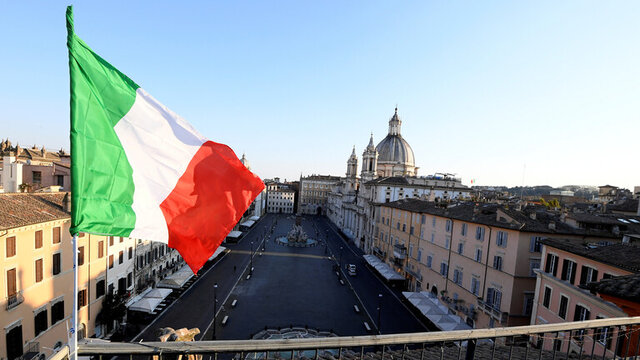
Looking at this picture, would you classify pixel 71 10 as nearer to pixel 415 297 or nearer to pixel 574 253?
pixel 574 253

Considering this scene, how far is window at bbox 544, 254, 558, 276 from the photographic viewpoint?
2042 cm

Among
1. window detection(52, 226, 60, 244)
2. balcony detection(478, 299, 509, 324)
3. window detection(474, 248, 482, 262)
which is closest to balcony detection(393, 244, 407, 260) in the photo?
window detection(474, 248, 482, 262)

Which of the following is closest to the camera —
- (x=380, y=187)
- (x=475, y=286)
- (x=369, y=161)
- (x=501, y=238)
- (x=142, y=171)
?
(x=142, y=171)

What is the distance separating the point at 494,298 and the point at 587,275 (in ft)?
36.2

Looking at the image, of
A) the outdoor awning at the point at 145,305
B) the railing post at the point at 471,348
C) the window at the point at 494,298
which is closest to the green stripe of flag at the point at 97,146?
the railing post at the point at 471,348

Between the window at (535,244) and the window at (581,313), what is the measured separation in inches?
349

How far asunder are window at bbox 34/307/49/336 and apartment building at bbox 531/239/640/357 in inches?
1140

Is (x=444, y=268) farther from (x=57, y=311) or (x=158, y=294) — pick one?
(x=57, y=311)

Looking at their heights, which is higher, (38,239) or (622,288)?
(622,288)

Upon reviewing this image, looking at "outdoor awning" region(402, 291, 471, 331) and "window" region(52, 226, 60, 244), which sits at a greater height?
"window" region(52, 226, 60, 244)

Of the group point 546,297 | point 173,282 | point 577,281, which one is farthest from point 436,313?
point 173,282

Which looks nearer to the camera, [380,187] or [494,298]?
[494,298]

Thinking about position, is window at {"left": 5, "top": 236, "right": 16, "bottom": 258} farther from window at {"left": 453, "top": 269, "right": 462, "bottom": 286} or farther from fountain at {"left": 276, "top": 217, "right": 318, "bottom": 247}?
fountain at {"left": 276, "top": 217, "right": 318, "bottom": 247}

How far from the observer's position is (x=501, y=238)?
2769 cm
